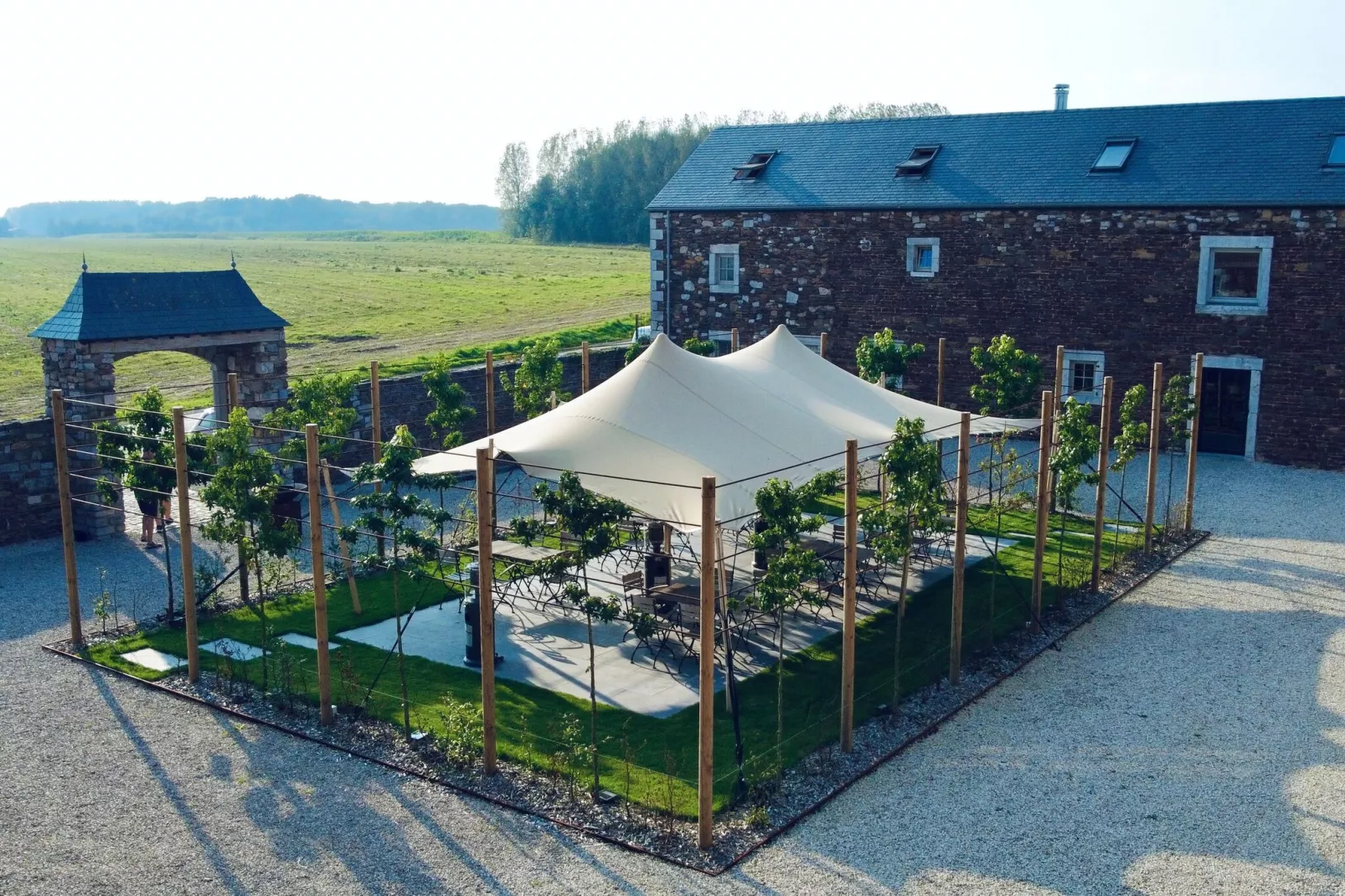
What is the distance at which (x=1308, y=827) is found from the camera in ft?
25.2

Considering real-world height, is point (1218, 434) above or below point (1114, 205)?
below

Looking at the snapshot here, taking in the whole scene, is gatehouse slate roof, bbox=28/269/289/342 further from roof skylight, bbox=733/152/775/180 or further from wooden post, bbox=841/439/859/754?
wooden post, bbox=841/439/859/754

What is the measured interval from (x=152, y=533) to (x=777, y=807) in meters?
9.95

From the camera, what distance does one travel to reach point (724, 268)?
2316cm

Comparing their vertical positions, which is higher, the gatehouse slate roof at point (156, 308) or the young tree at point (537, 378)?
the gatehouse slate roof at point (156, 308)

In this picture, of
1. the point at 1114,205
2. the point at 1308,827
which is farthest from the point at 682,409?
the point at 1114,205

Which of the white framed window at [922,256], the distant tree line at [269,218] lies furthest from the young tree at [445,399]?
the distant tree line at [269,218]

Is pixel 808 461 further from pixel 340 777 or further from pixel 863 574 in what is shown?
pixel 340 777

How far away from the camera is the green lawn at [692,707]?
8.74 meters

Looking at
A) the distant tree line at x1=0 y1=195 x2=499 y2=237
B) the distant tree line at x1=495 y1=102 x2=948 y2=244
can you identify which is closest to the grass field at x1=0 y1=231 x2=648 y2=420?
the distant tree line at x1=495 y1=102 x2=948 y2=244

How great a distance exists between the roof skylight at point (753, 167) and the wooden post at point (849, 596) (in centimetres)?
1537

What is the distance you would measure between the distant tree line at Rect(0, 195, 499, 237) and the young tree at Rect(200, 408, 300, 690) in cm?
14378

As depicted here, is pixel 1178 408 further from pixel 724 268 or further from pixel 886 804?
pixel 724 268

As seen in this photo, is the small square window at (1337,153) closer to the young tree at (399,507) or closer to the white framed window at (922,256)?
the white framed window at (922,256)
